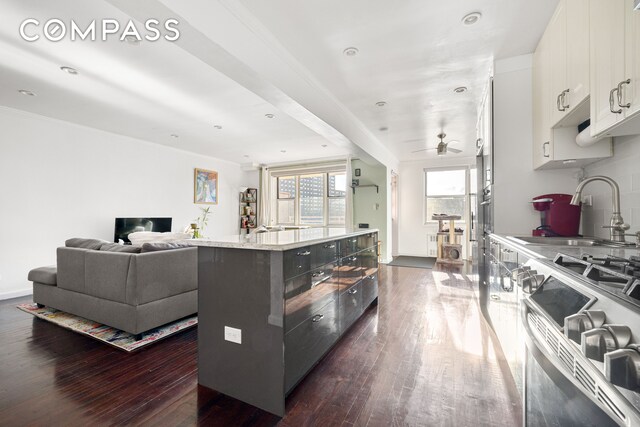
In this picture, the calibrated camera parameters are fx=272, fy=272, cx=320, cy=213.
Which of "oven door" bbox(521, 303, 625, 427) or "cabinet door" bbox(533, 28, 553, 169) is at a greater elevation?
"cabinet door" bbox(533, 28, 553, 169)

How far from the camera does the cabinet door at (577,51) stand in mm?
1558

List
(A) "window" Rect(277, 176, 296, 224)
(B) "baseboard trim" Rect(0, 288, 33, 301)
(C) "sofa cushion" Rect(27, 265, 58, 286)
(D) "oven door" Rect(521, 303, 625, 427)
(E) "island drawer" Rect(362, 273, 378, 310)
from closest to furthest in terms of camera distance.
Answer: (D) "oven door" Rect(521, 303, 625, 427) < (E) "island drawer" Rect(362, 273, 378, 310) < (C) "sofa cushion" Rect(27, 265, 58, 286) < (B) "baseboard trim" Rect(0, 288, 33, 301) < (A) "window" Rect(277, 176, 296, 224)

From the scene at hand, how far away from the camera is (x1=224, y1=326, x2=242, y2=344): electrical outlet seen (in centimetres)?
164

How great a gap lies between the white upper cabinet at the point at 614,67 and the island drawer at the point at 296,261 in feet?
5.54

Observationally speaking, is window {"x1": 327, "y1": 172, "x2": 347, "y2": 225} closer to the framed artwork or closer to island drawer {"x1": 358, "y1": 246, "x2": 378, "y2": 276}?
the framed artwork

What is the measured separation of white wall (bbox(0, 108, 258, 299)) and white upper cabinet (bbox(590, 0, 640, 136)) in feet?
21.2

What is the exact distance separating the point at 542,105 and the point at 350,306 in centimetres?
239

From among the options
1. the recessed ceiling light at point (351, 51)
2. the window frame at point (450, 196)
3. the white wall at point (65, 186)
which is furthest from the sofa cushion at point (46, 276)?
the window frame at point (450, 196)

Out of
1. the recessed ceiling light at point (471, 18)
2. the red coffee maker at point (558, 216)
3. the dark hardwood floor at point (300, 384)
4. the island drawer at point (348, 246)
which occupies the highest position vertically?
the recessed ceiling light at point (471, 18)

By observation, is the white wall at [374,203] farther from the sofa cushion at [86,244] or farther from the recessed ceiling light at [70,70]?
the recessed ceiling light at [70,70]

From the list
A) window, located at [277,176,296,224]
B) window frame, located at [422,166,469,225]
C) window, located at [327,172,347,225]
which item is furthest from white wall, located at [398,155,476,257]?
window, located at [277,176,296,224]

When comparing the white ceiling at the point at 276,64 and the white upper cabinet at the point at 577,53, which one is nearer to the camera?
the white upper cabinet at the point at 577,53

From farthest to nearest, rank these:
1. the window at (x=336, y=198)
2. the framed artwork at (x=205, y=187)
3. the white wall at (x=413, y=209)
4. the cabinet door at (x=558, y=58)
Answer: the window at (x=336, y=198)
the white wall at (x=413, y=209)
the framed artwork at (x=205, y=187)
the cabinet door at (x=558, y=58)

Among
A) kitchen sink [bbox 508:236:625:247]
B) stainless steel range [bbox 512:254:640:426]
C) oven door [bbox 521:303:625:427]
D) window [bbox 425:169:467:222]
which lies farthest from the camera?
window [bbox 425:169:467:222]
